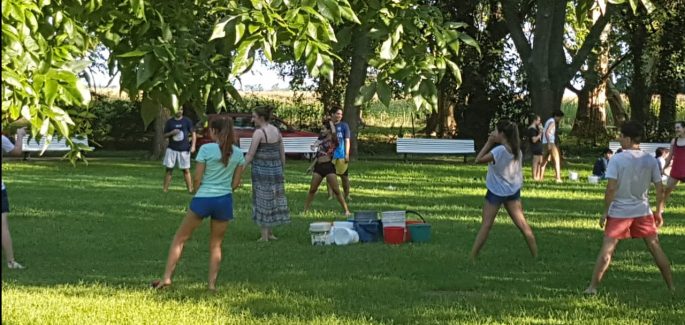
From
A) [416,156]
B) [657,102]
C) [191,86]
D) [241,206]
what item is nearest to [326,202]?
[241,206]

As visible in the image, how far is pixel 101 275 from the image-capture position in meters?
11.2

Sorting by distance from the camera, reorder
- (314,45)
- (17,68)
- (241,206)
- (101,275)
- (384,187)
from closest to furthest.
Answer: (17,68), (314,45), (101,275), (241,206), (384,187)

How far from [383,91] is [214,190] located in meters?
5.58

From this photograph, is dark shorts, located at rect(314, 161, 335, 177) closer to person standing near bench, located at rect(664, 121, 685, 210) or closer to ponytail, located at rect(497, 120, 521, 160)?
person standing near bench, located at rect(664, 121, 685, 210)

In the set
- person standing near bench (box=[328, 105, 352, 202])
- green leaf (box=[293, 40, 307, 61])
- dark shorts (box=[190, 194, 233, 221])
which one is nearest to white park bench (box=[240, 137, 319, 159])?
person standing near bench (box=[328, 105, 352, 202])

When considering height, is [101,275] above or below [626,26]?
below

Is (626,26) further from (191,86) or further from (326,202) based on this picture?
(191,86)

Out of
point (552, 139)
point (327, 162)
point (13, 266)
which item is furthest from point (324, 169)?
point (552, 139)

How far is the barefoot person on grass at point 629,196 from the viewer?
32.0ft

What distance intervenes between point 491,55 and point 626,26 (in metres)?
4.65

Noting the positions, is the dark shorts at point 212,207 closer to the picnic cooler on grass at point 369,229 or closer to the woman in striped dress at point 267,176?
the woman in striped dress at point 267,176

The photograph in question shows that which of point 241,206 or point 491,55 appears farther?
point 491,55

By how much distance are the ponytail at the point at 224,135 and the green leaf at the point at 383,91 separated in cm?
543

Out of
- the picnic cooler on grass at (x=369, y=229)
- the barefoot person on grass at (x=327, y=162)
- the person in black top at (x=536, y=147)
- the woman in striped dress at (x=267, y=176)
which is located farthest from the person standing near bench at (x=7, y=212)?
the person in black top at (x=536, y=147)
